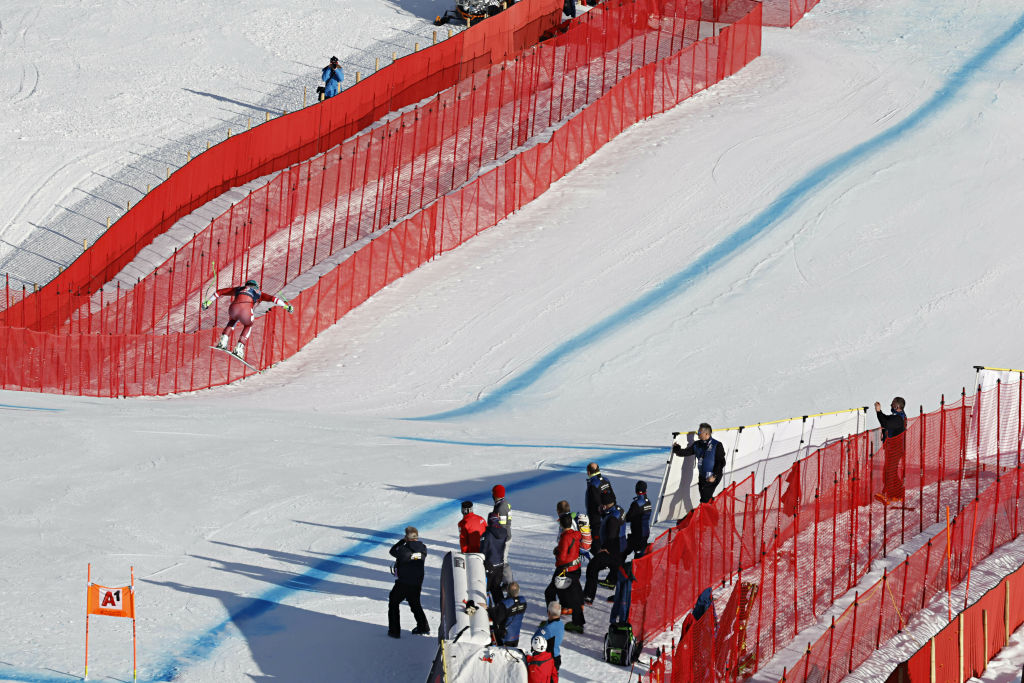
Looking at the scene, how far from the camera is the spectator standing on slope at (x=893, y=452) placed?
17.4 meters

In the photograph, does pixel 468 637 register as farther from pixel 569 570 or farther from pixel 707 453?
pixel 707 453

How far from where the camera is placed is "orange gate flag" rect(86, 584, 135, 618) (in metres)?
12.8

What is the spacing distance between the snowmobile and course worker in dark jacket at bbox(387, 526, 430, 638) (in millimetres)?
24756

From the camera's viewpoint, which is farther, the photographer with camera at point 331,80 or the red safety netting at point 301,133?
the photographer with camera at point 331,80

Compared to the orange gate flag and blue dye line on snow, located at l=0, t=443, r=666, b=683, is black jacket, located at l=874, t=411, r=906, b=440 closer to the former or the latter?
blue dye line on snow, located at l=0, t=443, r=666, b=683

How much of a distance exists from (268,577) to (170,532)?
1.69m

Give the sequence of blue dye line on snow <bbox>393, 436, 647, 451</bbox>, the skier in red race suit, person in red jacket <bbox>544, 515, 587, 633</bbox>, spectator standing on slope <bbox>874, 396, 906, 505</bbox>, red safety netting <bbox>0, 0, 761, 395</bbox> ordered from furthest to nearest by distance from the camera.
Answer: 1. red safety netting <bbox>0, 0, 761, 395</bbox>
2. the skier in red race suit
3. blue dye line on snow <bbox>393, 436, 647, 451</bbox>
4. spectator standing on slope <bbox>874, 396, 906, 505</bbox>
5. person in red jacket <bbox>544, 515, 587, 633</bbox>

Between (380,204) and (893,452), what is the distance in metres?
15.1

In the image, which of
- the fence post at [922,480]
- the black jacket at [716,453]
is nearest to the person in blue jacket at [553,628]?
the black jacket at [716,453]

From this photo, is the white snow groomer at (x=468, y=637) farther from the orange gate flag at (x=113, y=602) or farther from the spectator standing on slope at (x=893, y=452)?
the spectator standing on slope at (x=893, y=452)

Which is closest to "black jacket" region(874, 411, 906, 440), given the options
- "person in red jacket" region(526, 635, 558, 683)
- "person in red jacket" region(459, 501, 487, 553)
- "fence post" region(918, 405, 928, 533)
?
"fence post" region(918, 405, 928, 533)

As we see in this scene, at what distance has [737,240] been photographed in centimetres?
2841

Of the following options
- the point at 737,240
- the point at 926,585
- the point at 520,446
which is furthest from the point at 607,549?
the point at 737,240

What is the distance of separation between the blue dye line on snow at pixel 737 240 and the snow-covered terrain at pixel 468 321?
7cm
